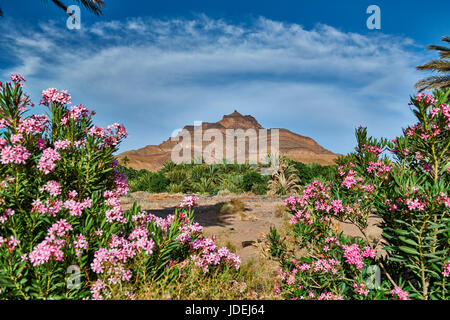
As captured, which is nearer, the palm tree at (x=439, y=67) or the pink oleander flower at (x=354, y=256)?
the pink oleander flower at (x=354, y=256)

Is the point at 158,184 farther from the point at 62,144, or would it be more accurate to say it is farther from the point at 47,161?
the point at 47,161

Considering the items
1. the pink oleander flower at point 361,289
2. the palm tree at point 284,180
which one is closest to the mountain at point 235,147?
the palm tree at point 284,180

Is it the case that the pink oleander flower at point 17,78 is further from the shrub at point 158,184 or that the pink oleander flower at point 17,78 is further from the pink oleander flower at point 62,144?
the shrub at point 158,184

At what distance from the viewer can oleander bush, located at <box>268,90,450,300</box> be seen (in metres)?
2.84

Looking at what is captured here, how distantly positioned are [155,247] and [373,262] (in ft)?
8.07

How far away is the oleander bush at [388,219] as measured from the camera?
2840 millimetres

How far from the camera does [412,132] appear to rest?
3.53 metres

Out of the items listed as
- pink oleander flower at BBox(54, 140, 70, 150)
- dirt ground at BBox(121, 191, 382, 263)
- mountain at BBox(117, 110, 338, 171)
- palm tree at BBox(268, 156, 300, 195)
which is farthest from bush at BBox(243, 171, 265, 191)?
mountain at BBox(117, 110, 338, 171)

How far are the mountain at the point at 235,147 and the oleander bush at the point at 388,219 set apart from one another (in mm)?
80793

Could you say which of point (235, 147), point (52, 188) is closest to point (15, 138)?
point (52, 188)

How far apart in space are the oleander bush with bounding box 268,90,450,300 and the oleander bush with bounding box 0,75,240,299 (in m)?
1.18

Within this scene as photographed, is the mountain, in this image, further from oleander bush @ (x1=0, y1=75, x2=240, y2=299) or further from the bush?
oleander bush @ (x1=0, y1=75, x2=240, y2=299)

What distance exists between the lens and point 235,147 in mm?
109000
